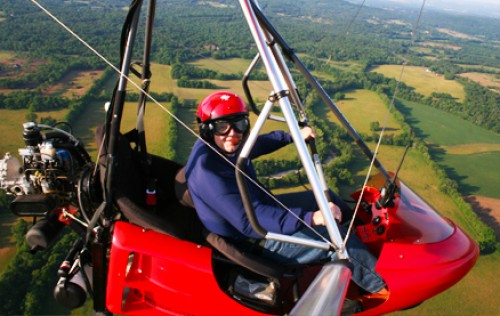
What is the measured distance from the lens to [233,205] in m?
2.27

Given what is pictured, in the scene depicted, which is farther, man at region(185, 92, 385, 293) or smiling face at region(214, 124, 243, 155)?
smiling face at region(214, 124, 243, 155)

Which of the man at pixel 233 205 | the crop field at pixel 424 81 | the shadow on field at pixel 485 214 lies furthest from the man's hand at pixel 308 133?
the crop field at pixel 424 81

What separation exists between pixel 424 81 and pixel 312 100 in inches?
809

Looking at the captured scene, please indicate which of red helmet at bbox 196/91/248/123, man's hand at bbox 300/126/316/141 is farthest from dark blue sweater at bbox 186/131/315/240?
man's hand at bbox 300/126/316/141

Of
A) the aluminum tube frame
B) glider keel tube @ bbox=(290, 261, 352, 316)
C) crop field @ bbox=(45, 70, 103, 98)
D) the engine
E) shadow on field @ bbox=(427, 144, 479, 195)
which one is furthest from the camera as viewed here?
crop field @ bbox=(45, 70, 103, 98)

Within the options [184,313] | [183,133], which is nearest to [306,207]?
[184,313]

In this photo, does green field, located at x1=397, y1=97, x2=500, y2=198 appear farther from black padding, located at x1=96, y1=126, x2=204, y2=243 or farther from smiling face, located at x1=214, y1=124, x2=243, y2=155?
smiling face, located at x1=214, y1=124, x2=243, y2=155

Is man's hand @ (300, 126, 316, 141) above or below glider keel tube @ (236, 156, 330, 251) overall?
above

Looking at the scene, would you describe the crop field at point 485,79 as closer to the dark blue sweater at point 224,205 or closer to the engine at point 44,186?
the dark blue sweater at point 224,205

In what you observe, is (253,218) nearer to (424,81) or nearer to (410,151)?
(410,151)

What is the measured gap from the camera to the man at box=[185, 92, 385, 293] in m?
2.23

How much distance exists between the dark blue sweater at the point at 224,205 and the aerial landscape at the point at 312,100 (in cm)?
975

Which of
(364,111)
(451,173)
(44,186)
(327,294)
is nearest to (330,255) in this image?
(327,294)

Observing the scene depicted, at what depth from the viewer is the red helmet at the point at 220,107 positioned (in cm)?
258
